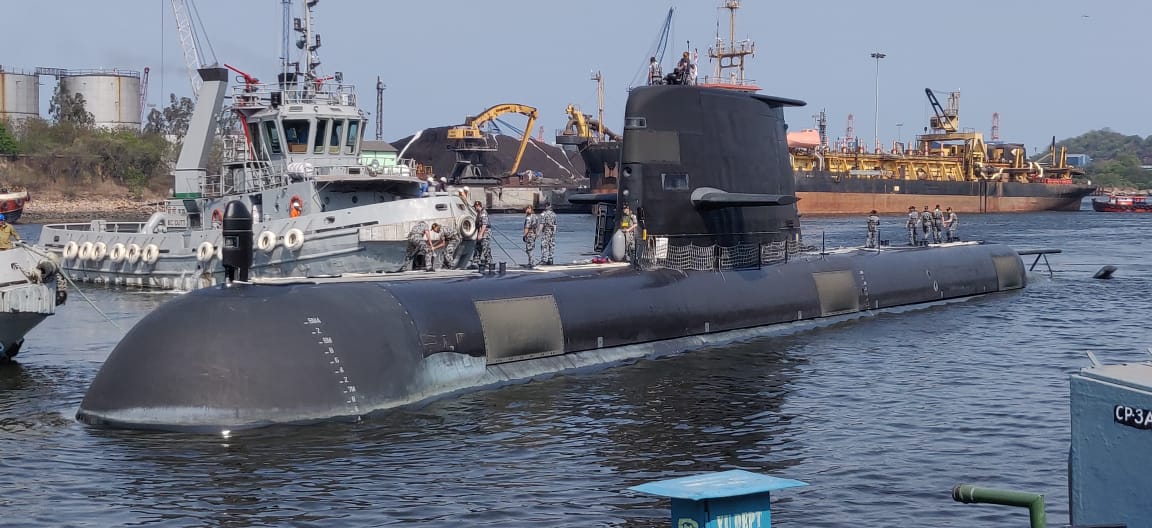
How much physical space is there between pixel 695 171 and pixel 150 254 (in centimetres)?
2078

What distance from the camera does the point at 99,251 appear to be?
38562 millimetres

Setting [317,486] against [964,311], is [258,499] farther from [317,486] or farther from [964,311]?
[964,311]

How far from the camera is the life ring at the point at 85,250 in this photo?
3881cm

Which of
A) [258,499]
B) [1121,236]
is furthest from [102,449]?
[1121,236]

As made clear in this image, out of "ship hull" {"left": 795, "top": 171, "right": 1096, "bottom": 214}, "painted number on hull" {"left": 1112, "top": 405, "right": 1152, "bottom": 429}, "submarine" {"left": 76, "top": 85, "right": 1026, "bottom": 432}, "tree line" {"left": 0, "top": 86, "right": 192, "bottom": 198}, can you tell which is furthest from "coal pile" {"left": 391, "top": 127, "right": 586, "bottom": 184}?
"painted number on hull" {"left": 1112, "top": 405, "right": 1152, "bottom": 429}

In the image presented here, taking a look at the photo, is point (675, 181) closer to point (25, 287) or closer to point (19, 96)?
point (25, 287)

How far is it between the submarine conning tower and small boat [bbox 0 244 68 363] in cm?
959

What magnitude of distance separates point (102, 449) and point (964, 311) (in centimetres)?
2091

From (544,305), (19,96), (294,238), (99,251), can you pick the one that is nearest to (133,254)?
(99,251)

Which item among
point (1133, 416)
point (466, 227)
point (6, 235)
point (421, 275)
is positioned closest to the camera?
point (1133, 416)

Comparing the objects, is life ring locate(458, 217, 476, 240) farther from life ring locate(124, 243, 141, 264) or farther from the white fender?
life ring locate(124, 243, 141, 264)

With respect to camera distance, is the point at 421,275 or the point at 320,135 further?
the point at 320,135

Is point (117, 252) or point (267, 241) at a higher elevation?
point (267, 241)

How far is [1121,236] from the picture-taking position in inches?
2630
